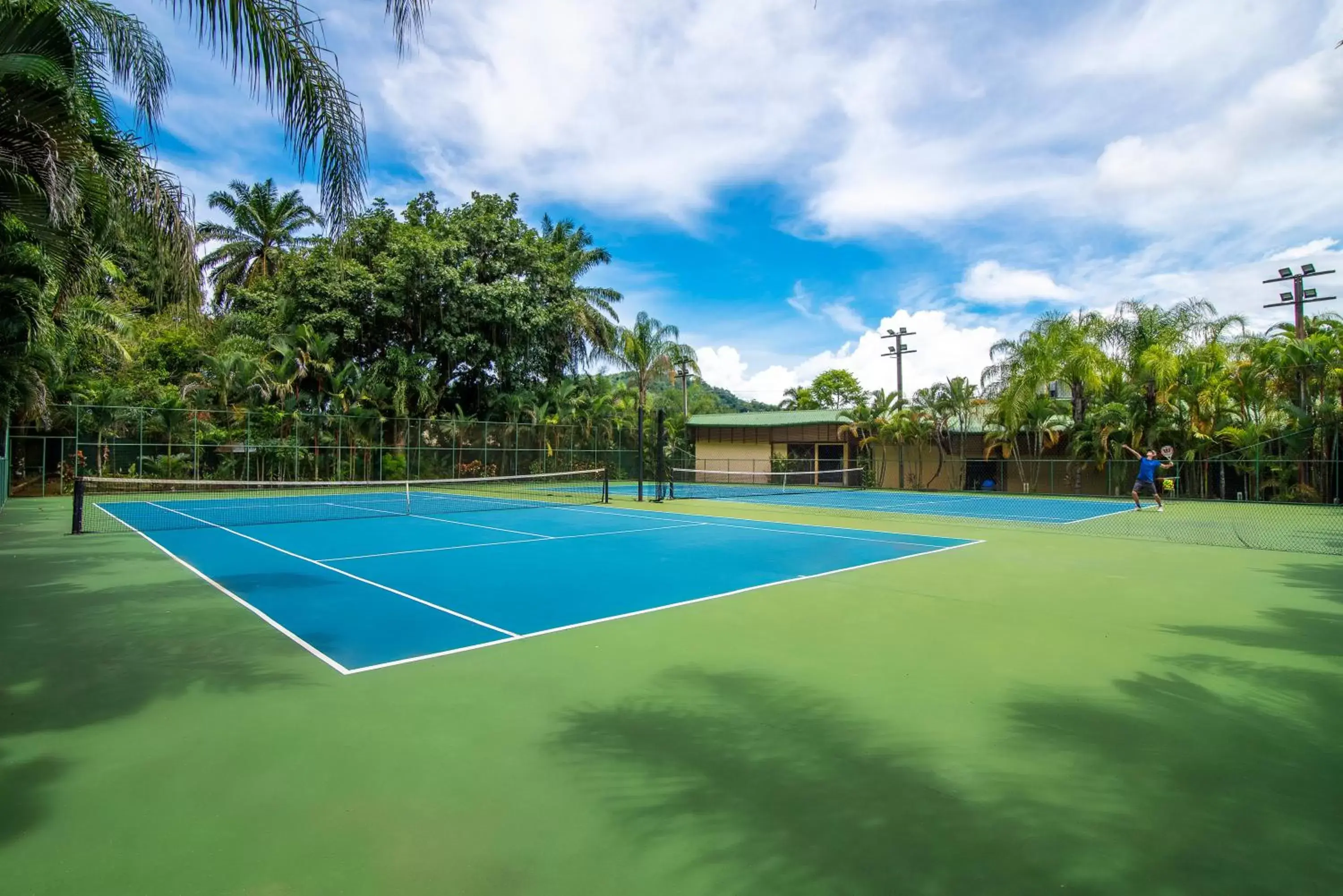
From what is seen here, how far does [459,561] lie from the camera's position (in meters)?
9.88

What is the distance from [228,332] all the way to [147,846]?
32.5 meters

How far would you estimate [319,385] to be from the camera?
1124 inches

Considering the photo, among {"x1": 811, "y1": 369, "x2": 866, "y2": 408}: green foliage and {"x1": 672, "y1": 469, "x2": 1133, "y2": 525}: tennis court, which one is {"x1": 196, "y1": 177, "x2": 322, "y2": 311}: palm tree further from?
{"x1": 811, "y1": 369, "x2": 866, "y2": 408}: green foliage

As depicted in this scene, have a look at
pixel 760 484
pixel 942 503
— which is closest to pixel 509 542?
pixel 942 503

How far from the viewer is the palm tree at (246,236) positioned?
Answer: 120 feet

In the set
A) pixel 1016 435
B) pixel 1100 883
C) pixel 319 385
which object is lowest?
pixel 1100 883

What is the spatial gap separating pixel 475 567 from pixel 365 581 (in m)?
1.37

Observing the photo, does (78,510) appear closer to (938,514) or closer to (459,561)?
(459,561)

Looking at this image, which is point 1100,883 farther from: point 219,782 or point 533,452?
→ point 533,452

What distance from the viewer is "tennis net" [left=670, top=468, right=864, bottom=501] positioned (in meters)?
26.3

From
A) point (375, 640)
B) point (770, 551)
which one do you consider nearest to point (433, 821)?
point (375, 640)

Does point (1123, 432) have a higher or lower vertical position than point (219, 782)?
higher

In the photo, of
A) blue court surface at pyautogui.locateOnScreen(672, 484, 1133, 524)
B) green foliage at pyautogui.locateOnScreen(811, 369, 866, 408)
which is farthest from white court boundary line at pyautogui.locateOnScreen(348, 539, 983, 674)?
green foliage at pyautogui.locateOnScreen(811, 369, 866, 408)

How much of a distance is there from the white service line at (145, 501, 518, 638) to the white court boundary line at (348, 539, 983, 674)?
0.24 metres
